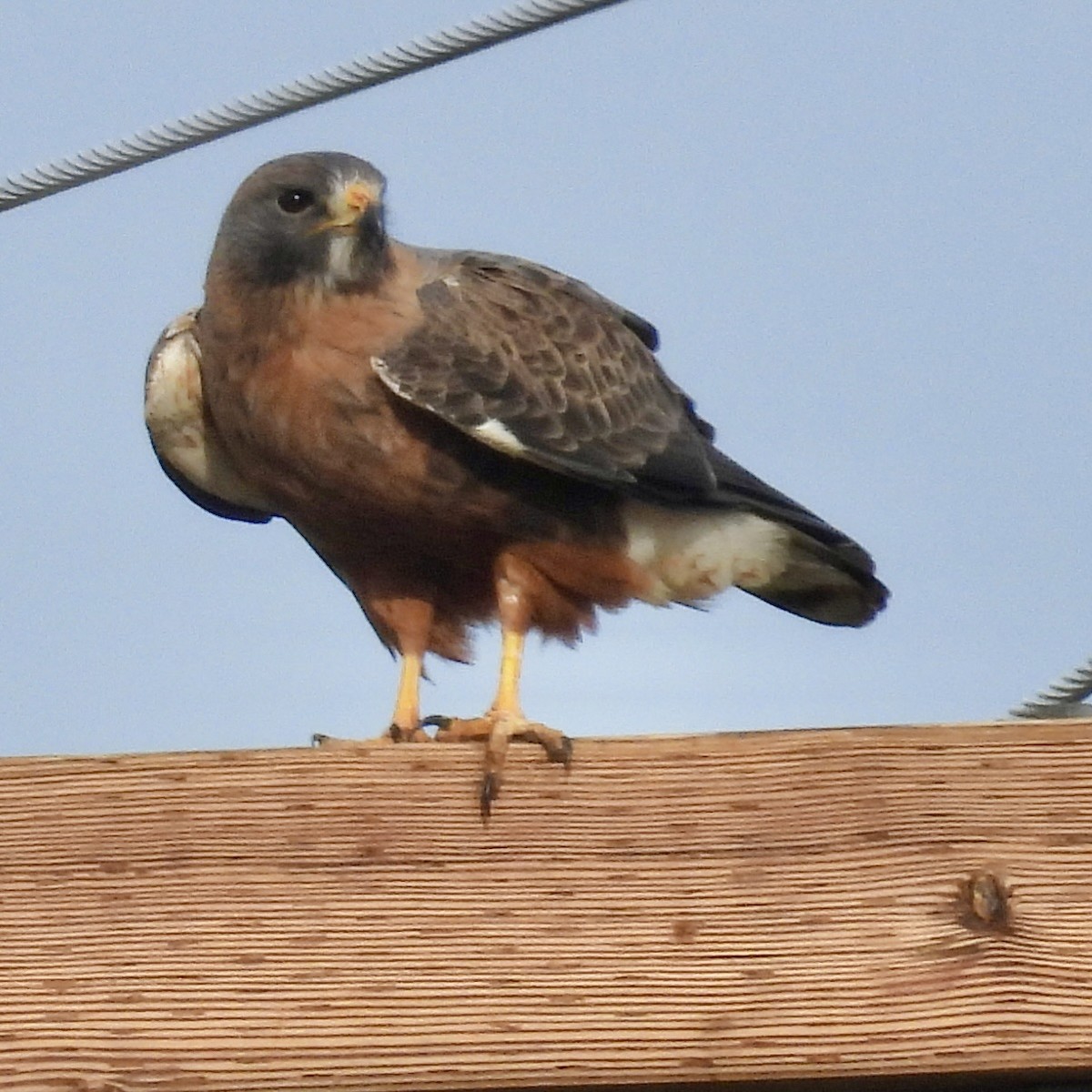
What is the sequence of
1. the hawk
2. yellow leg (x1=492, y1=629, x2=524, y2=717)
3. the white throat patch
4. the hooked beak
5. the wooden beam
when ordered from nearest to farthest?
the wooden beam → yellow leg (x1=492, y1=629, x2=524, y2=717) → the hawk → the white throat patch → the hooked beak

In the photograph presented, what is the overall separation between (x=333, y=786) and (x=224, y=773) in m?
0.11

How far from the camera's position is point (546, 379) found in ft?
10.4

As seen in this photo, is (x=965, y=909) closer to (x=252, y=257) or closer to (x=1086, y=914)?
(x=1086, y=914)

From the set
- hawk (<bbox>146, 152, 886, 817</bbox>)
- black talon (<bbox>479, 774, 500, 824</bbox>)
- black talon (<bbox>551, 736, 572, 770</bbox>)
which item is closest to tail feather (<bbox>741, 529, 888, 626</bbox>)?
hawk (<bbox>146, 152, 886, 817</bbox>)

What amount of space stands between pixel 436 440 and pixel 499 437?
0.34 ft

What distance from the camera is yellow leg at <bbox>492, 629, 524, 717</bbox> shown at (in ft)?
8.60

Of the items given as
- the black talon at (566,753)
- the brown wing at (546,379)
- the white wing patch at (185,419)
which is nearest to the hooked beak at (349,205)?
the brown wing at (546,379)

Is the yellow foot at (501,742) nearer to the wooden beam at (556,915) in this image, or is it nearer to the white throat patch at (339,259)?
the wooden beam at (556,915)

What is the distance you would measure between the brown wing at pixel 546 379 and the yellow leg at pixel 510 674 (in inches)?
11.7

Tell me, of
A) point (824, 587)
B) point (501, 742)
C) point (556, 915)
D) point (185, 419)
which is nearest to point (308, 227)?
point (185, 419)

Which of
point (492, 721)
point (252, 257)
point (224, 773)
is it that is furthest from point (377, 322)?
point (224, 773)

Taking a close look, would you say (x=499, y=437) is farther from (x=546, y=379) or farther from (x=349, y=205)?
(x=349, y=205)

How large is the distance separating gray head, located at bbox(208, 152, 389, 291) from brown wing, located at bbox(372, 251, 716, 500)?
14cm

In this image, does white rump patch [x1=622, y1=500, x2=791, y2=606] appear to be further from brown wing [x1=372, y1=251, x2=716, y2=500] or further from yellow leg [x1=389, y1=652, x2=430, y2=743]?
yellow leg [x1=389, y1=652, x2=430, y2=743]
